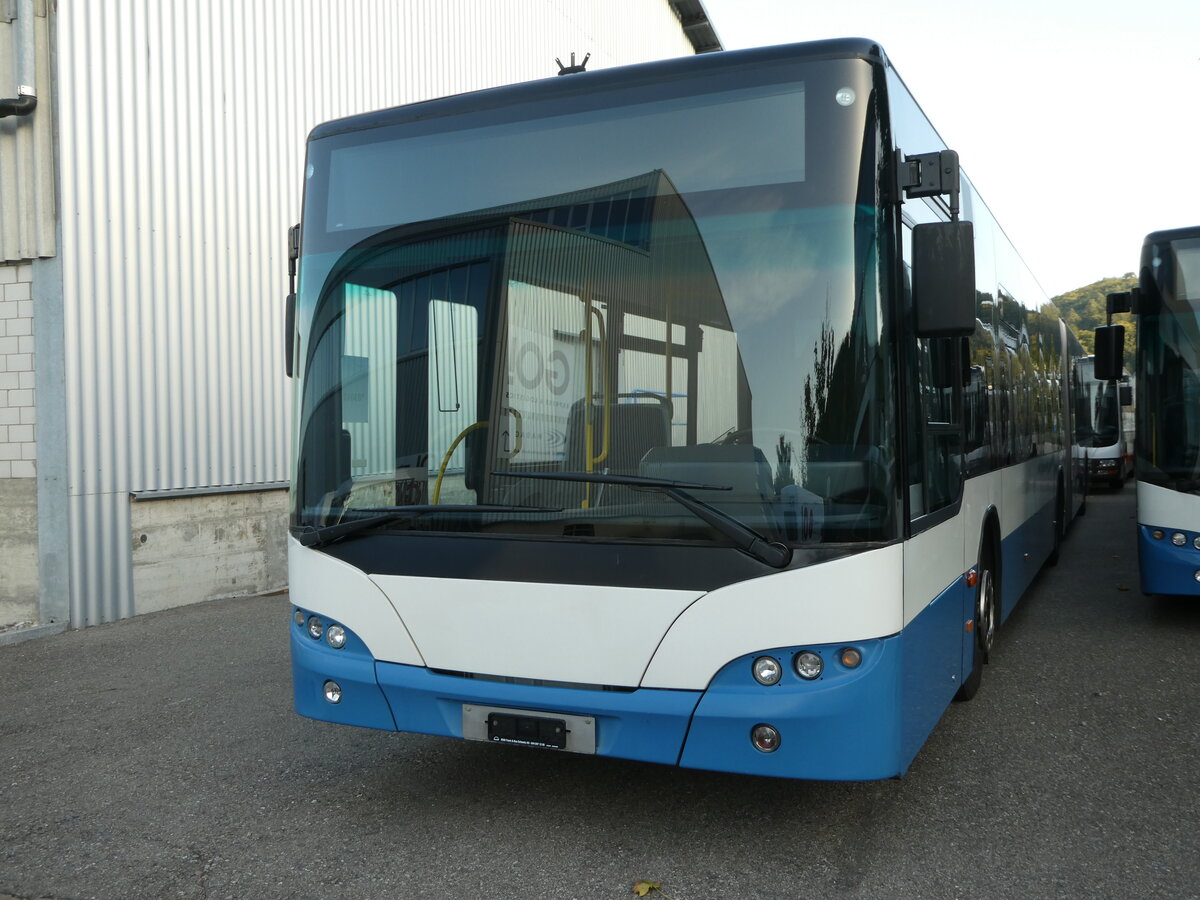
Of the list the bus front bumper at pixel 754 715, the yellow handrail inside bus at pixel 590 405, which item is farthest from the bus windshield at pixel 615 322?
the bus front bumper at pixel 754 715

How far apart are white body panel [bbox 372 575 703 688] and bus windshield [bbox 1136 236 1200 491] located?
17.7 feet

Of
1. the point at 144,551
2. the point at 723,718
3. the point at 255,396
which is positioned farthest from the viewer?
the point at 255,396

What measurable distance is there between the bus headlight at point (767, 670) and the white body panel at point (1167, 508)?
5158 mm

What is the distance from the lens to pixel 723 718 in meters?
3.76

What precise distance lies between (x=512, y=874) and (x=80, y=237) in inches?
284

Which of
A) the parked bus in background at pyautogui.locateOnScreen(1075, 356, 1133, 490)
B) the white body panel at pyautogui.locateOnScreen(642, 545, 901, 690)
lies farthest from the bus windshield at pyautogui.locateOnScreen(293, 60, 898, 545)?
the parked bus in background at pyautogui.locateOnScreen(1075, 356, 1133, 490)

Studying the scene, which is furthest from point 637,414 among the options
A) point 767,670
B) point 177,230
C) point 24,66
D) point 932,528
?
point 177,230

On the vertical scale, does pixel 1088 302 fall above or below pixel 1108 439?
above

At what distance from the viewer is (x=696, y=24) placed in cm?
2709

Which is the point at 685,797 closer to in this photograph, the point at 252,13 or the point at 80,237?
the point at 80,237

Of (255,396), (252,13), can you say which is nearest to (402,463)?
(255,396)

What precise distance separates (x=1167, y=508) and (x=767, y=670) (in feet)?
17.3

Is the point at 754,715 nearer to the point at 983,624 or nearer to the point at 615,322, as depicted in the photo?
the point at 615,322

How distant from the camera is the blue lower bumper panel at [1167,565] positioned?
768cm
